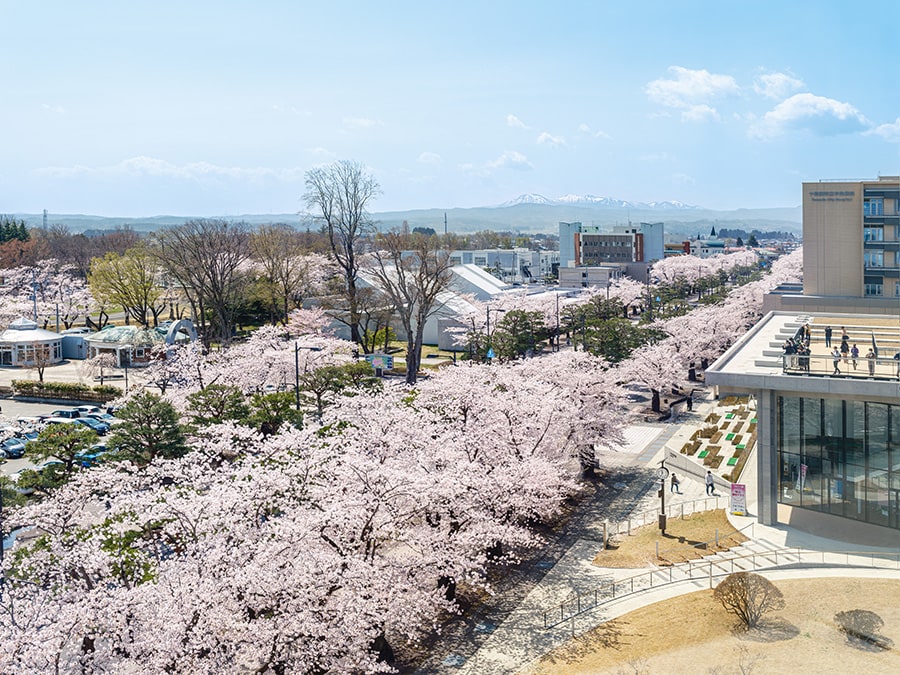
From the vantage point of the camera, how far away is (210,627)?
510 inches

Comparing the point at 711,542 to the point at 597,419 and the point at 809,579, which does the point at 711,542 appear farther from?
the point at 597,419

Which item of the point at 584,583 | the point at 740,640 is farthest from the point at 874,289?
the point at 740,640

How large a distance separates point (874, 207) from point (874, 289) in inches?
197

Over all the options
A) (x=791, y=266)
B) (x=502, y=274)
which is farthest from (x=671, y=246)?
(x=791, y=266)

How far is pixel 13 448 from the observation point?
3312 centimetres

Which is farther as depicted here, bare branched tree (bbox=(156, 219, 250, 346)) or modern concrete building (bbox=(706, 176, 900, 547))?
bare branched tree (bbox=(156, 219, 250, 346))

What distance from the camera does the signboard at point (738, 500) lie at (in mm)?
24234

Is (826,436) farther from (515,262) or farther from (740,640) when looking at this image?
(515,262)

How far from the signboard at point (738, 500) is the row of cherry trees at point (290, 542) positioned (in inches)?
211

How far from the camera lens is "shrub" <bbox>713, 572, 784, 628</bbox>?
55.8 feet

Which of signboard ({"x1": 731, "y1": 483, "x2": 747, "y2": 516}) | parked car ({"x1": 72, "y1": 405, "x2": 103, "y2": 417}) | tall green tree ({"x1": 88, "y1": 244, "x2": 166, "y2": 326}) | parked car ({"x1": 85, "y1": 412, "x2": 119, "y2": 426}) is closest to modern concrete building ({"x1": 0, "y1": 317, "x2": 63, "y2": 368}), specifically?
tall green tree ({"x1": 88, "y1": 244, "x2": 166, "y2": 326})

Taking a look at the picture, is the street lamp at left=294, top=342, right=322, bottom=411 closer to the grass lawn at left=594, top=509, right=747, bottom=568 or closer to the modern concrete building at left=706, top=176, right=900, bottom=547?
the grass lawn at left=594, top=509, right=747, bottom=568

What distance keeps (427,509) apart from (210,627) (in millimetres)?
6461

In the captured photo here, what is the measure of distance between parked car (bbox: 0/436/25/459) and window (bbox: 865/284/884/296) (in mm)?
47000
